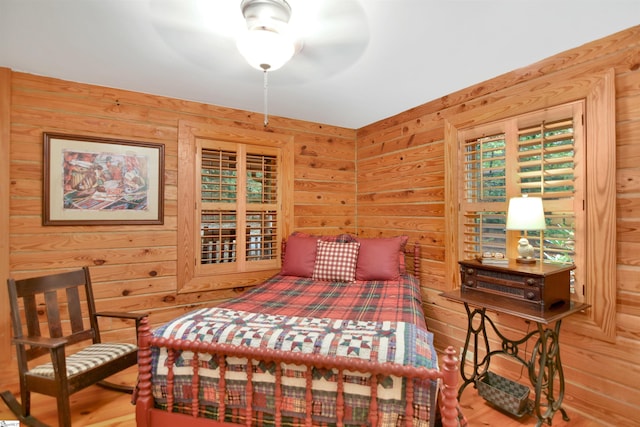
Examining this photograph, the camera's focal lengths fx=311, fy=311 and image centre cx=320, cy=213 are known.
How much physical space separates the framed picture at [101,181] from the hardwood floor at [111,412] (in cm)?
131

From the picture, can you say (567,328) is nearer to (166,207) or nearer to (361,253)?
(361,253)

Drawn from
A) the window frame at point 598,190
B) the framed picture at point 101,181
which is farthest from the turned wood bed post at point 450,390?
the framed picture at point 101,181

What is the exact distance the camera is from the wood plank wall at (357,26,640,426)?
6.05 ft

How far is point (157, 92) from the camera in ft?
9.40

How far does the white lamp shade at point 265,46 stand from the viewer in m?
1.66

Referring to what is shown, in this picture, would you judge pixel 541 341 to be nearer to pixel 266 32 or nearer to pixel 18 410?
pixel 266 32

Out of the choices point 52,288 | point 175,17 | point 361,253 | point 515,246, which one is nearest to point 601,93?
point 515,246

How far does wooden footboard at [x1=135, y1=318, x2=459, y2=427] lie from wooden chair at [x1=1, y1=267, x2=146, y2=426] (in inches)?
20.4

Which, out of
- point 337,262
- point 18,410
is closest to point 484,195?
point 337,262

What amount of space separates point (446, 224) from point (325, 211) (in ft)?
4.79

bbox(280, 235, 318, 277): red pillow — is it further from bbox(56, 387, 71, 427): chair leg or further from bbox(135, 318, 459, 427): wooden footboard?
bbox(56, 387, 71, 427): chair leg

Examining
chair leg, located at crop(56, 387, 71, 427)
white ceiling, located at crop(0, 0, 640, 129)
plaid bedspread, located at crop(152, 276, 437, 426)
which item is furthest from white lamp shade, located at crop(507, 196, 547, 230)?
chair leg, located at crop(56, 387, 71, 427)

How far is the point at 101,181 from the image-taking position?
Result: 2699mm

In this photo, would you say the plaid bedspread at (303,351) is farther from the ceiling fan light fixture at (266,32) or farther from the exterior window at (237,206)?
the ceiling fan light fixture at (266,32)
